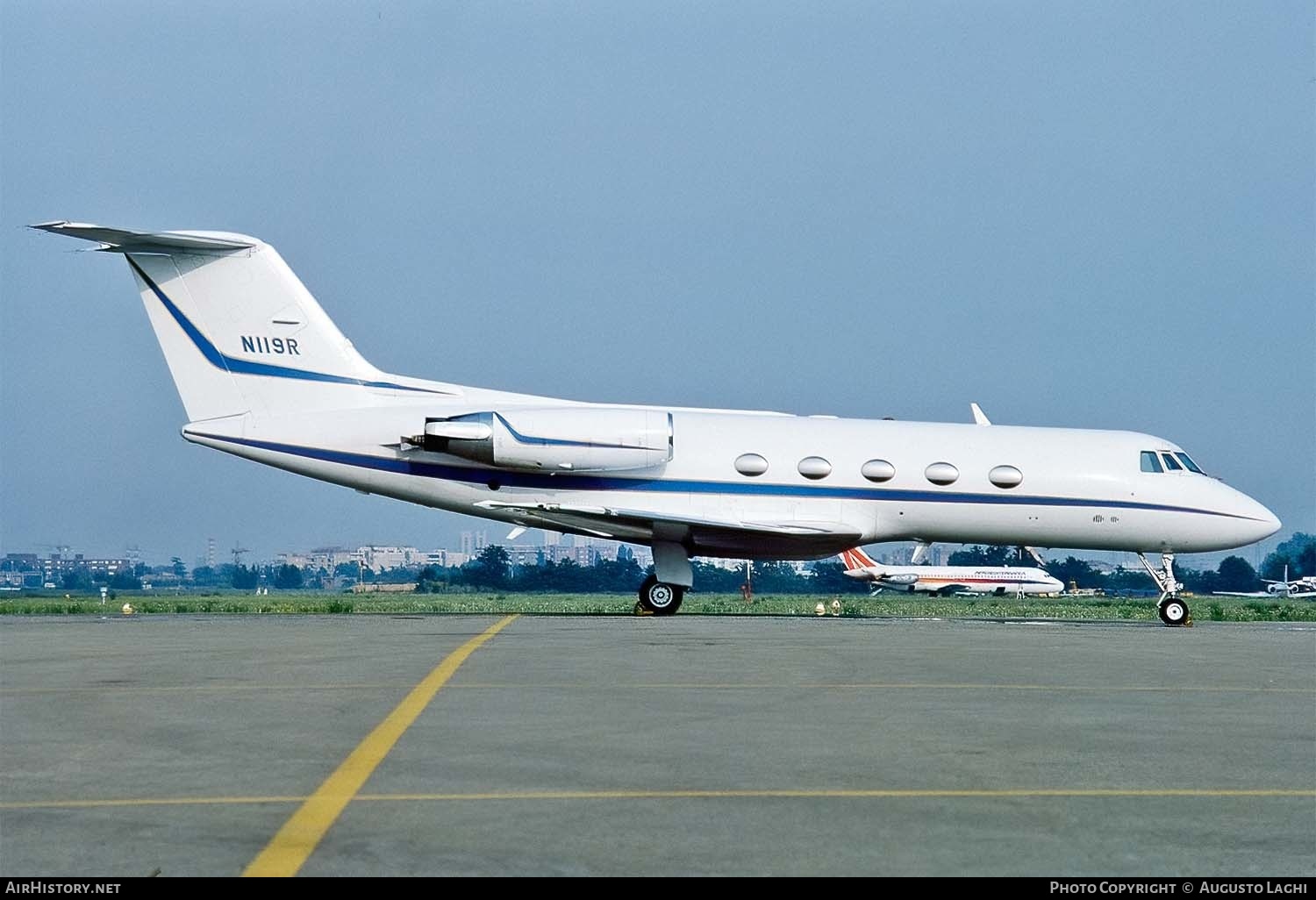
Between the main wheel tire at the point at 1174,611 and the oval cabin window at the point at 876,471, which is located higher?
the oval cabin window at the point at 876,471

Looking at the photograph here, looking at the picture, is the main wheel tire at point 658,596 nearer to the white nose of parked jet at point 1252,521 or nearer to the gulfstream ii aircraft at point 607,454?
the gulfstream ii aircraft at point 607,454

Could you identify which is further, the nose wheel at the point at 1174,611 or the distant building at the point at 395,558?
the distant building at the point at 395,558

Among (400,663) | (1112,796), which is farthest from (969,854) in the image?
(400,663)

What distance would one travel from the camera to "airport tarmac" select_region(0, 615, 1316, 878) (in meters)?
5.60

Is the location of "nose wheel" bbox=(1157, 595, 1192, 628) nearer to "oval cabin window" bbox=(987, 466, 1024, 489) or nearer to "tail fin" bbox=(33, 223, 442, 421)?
"oval cabin window" bbox=(987, 466, 1024, 489)

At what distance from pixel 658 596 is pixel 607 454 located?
2.83 m

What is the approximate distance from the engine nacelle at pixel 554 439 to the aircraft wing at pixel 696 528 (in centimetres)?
85

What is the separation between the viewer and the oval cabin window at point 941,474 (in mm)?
28344

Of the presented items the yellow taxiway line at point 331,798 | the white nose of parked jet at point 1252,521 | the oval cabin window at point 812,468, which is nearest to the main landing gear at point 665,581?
the oval cabin window at point 812,468

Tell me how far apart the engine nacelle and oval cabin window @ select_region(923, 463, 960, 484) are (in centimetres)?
485

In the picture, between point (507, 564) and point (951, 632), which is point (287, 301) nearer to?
point (951, 632)

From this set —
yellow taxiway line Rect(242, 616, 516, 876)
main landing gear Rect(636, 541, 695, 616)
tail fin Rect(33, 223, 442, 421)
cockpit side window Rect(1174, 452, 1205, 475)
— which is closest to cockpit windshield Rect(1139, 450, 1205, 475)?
cockpit side window Rect(1174, 452, 1205, 475)

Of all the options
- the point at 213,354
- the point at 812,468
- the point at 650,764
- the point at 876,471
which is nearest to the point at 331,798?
the point at 650,764
